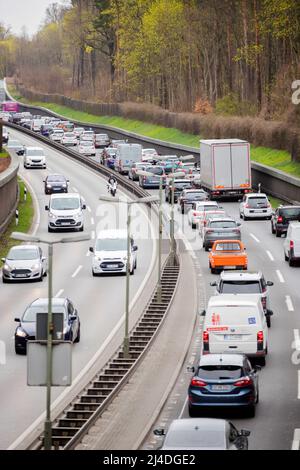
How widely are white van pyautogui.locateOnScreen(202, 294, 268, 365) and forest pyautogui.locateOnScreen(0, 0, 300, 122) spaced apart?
5880cm

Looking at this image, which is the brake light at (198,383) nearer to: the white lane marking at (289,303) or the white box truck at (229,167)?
the white lane marking at (289,303)

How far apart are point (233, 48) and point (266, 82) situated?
486 inches

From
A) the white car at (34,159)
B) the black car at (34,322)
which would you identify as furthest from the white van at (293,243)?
the white car at (34,159)

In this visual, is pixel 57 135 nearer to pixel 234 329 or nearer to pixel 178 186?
pixel 178 186

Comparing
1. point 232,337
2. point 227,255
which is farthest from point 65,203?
point 232,337

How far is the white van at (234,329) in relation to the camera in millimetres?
34969

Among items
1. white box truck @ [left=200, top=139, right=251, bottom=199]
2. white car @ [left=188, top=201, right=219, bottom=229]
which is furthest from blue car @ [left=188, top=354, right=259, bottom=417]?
white box truck @ [left=200, top=139, right=251, bottom=199]

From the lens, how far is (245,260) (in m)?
53.4

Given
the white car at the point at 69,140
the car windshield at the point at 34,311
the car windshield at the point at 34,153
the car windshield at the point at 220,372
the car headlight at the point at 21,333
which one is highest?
the car windshield at the point at 220,372

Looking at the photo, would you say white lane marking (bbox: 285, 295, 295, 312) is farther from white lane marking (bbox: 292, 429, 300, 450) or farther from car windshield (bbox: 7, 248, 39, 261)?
white lane marking (bbox: 292, 429, 300, 450)

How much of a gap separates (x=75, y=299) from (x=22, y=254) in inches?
225

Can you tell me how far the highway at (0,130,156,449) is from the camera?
32.2 m

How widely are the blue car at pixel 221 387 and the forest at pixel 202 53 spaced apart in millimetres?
64407
